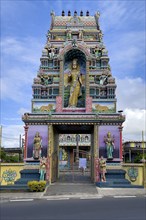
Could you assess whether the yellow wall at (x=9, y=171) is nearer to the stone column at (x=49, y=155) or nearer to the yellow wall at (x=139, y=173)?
the stone column at (x=49, y=155)

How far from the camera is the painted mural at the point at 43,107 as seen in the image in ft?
72.2

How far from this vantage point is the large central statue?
881 inches

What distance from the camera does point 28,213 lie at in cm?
1138

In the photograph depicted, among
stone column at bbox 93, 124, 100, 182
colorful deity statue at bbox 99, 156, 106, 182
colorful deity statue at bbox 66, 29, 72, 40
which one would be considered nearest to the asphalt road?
colorful deity statue at bbox 99, 156, 106, 182

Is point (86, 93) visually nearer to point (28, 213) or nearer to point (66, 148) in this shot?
point (28, 213)

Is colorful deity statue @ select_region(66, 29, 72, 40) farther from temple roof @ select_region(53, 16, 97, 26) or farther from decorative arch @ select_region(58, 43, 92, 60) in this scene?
decorative arch @ select_region(58, 43, 92, 60)

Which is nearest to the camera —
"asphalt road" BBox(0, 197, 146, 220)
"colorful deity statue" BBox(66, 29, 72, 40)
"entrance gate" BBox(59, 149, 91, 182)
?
"asphalt road" BBox(0, 197, 146, 220)

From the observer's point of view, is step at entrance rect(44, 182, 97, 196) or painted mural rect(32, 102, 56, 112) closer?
step at entrance rect(44, 182, 97, 196)

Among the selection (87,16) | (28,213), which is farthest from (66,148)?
(28,213)

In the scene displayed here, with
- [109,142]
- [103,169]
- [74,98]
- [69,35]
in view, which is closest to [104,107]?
[74,98]

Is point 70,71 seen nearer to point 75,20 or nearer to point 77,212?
point 75,20

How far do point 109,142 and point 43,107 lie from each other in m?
5.36

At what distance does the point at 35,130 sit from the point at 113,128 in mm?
5417

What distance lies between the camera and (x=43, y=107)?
22.1 m
